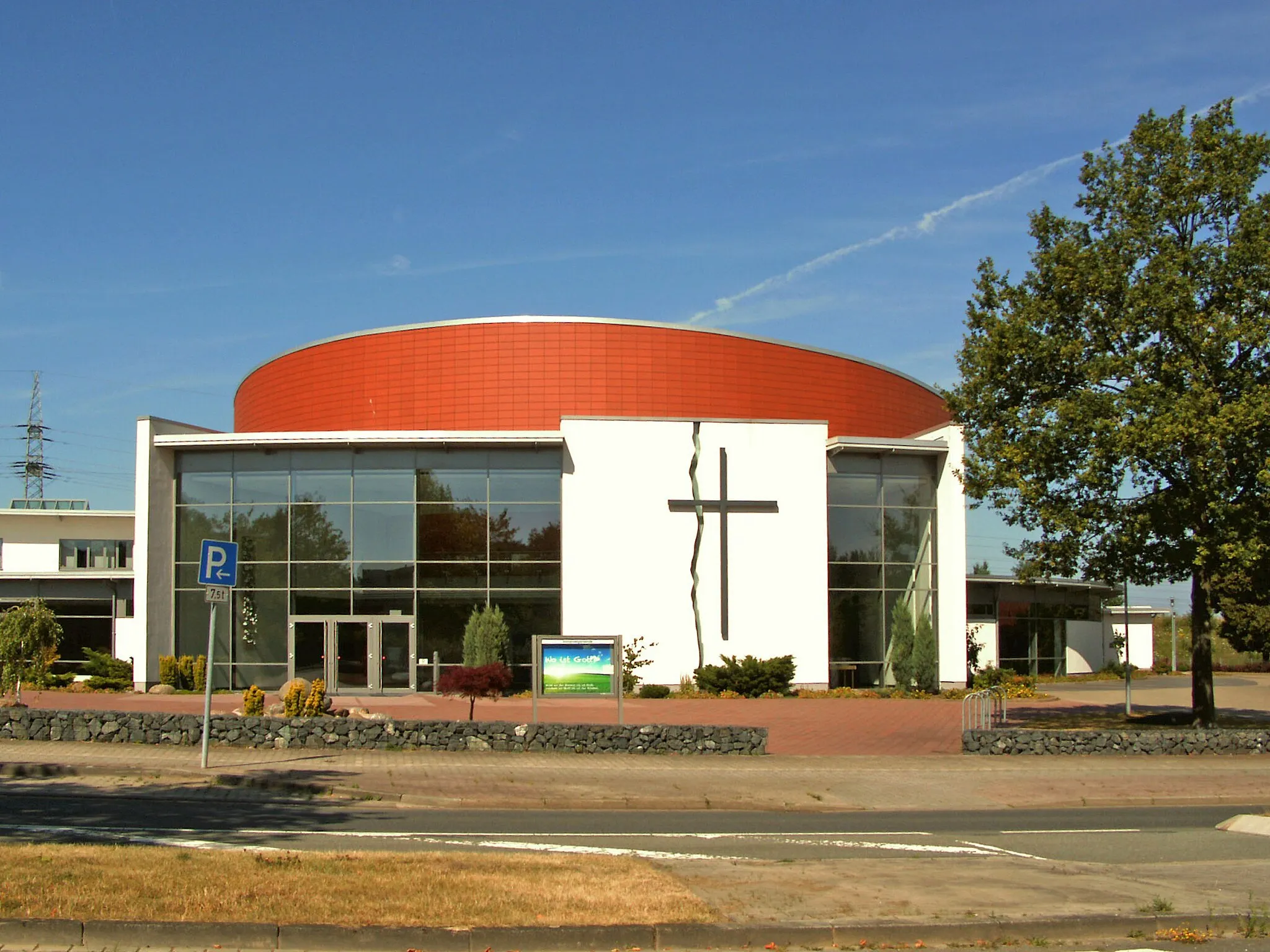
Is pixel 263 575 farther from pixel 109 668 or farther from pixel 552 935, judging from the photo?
pixel 552 935

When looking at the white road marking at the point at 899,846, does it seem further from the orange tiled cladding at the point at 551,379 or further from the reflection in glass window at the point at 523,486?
the orange tiled cladding at the point at 551,379

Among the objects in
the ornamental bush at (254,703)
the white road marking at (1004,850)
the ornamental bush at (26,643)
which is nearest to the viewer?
the white road marking at (1004,850)

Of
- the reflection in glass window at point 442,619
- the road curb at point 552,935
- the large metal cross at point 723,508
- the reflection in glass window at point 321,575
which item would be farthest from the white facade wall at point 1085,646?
the road curb at point 552,935

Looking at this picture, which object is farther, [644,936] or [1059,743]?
[1059,743]

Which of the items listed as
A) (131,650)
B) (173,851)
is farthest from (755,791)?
(131,650)

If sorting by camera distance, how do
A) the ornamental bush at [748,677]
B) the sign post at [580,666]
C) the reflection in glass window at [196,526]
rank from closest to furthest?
1. the sign post at [580,666]
2. the ornamental bush at [748,677]
3. the reflection in glass window at [196,526]

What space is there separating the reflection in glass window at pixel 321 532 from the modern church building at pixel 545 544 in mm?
50

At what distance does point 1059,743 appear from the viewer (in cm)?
2053

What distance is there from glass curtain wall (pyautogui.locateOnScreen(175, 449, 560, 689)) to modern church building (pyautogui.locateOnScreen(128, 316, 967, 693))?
0.06m

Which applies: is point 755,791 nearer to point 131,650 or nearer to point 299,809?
point 299,809

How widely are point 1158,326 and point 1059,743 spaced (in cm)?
768

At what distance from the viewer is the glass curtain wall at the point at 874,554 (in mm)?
35281

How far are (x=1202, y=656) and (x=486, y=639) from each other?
17800mm

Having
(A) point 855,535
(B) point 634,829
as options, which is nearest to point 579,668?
(B) point 634,829
